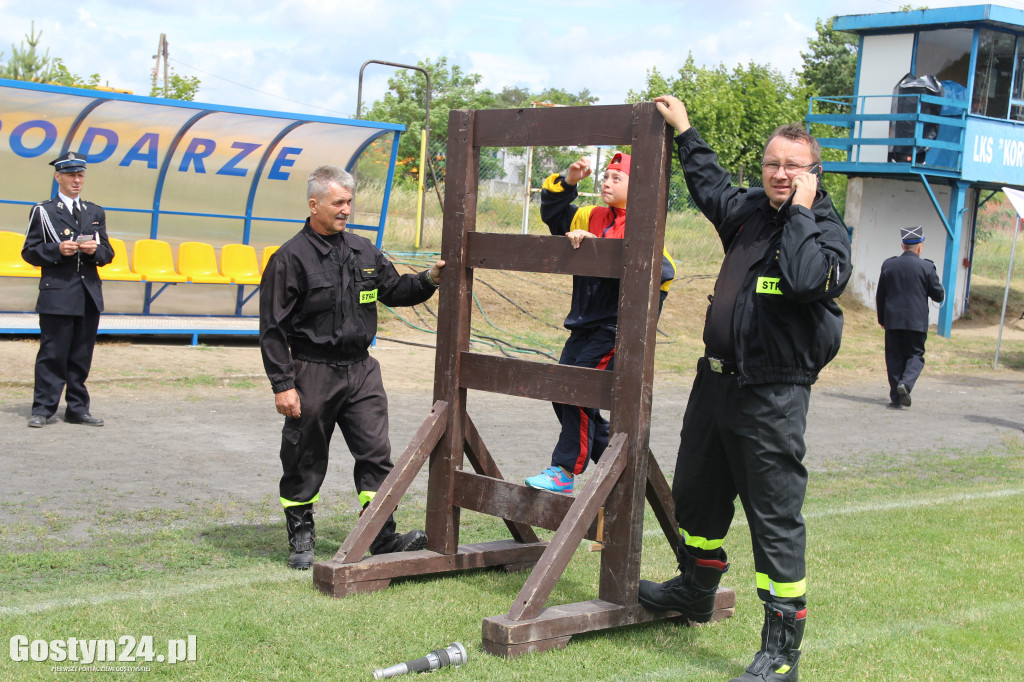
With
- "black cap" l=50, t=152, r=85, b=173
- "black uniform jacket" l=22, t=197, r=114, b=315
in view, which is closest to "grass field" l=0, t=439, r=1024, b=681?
"black uniform jacket" l=22, t=197, r=114, b=315

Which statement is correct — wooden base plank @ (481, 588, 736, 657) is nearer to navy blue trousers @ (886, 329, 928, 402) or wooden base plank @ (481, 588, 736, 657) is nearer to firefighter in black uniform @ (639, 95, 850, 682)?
firefighter in black uniform @ (639, 95, 850, 682)

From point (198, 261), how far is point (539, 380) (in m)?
10.5

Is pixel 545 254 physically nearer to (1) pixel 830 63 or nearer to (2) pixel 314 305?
(2) pixel 314 305

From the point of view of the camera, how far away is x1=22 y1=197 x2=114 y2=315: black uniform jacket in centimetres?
865

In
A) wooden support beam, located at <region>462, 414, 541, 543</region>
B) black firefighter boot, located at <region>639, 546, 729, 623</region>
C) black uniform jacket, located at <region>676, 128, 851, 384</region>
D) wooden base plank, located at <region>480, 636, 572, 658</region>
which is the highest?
black uniform jacket, located at <region>676, 128, 851, 384</region>

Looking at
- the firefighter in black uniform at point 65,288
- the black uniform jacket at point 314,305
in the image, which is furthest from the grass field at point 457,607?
the firefighter in black uniform at point 65,288

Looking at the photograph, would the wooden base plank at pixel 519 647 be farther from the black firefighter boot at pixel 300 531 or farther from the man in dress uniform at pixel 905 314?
the man in dress uniform at pixel 905 314

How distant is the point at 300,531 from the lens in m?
5.51

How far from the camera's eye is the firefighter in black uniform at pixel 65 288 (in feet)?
28.4

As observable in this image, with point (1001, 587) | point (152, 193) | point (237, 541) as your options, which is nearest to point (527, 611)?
point (237, 541)

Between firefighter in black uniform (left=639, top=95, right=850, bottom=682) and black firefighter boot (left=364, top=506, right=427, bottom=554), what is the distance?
1.86 metres

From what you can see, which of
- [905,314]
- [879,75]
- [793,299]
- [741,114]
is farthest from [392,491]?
[741,114]

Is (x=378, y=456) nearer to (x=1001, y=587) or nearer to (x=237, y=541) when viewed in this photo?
(x=237, y=541)

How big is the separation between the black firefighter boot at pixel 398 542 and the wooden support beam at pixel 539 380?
87cm
